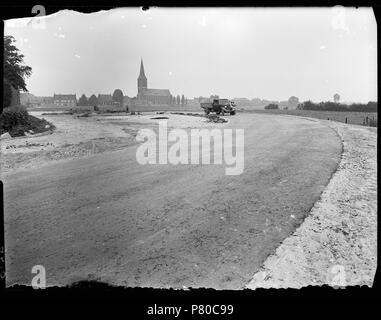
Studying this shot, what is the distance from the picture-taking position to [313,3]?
2.20m

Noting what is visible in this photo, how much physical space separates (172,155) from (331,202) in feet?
17.2

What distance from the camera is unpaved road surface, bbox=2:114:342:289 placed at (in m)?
2.98

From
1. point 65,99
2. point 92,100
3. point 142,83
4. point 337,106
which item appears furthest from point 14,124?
point 65,99

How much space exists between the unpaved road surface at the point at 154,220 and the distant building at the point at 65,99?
370ft

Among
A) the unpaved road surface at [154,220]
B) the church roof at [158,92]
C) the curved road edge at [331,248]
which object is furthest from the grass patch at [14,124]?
the church roof at [158,92]

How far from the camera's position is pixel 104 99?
347ft

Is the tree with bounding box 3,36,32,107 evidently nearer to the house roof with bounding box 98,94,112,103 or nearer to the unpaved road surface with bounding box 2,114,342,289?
the unpaved road surface with bounding box 2,114,342,289

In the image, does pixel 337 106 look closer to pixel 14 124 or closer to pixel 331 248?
pixel 14 124

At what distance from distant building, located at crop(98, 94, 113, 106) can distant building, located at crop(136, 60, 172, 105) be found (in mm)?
11605

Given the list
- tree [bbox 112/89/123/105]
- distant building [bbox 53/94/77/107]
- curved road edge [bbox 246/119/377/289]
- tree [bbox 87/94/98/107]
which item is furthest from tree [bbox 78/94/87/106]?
curved road edge [bbox 246/119/377/289]

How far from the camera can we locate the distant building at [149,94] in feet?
363

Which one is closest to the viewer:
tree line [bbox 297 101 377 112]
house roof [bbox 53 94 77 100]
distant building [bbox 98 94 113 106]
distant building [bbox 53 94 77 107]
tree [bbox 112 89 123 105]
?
tree line [bbox 297 101 377 112]

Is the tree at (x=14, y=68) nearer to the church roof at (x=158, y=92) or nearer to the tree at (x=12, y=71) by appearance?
the tree at (x=12, y=71)
